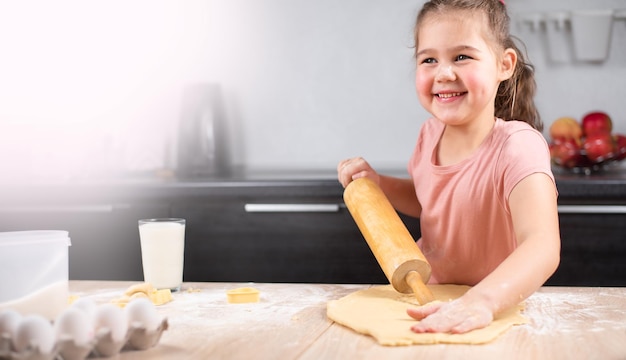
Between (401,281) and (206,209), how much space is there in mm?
1176

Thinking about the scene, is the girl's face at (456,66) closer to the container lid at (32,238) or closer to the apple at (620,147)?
the container lid at (32,238)

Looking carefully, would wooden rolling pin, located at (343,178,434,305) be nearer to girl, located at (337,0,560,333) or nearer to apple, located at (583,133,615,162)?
girl, located at (337,0,560,333)

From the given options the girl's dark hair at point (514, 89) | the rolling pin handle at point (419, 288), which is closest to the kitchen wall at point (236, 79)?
the girl's dark hair at point (514, 89)

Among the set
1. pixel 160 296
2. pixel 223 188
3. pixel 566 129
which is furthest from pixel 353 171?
pixel 566 129

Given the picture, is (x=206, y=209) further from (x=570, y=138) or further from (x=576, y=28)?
(x=576, y=28)

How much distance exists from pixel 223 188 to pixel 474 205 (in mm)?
985

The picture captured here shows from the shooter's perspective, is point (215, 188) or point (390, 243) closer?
point (390, 243)

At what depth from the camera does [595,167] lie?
2350mm

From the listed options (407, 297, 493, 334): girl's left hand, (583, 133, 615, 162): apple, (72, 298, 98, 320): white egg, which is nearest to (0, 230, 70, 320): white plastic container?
(72, 298, 98, 320): white egg

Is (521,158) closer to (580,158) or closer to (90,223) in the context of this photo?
(580,158)

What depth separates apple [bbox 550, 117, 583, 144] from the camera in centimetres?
242

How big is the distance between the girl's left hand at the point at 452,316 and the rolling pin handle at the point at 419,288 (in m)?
0.08

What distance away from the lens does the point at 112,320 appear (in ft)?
2.73

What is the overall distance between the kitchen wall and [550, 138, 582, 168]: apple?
0.26 meters
